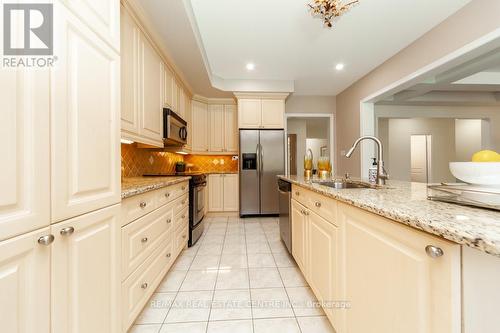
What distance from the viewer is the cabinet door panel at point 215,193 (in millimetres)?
4199

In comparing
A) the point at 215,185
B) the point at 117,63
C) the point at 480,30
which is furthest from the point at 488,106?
the point at 117,63

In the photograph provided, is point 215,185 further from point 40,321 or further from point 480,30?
point 480,30

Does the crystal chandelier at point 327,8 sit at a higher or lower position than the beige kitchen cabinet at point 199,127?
higher

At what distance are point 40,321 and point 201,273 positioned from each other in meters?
1.46

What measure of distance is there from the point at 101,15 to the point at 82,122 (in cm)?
54

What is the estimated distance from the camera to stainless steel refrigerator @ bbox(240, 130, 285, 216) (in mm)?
4086

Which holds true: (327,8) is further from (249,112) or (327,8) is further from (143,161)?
(143,161)

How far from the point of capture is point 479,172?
0.72 m

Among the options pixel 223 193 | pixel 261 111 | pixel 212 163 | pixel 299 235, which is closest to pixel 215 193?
pixel 223 193

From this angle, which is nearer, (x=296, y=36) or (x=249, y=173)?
(x=296, y=36)

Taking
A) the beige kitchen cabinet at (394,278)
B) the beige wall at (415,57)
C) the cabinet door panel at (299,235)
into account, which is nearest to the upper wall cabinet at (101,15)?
the beige kitchen cabinet at (394,278)

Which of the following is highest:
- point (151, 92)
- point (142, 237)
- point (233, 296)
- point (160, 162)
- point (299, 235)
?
point (151, 92)

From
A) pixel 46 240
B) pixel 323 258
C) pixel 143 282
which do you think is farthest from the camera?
pixel 143 282

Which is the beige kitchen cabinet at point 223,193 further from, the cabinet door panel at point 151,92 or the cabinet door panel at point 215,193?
the cabinet door panel at point 151,92
